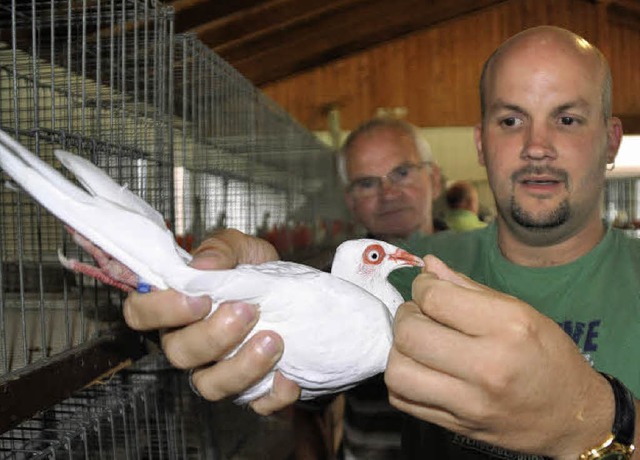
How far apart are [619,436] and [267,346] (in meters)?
0.29

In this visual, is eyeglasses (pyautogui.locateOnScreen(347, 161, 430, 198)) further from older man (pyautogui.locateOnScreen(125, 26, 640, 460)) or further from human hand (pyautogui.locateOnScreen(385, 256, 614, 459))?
human hand (pyautogui.locateOnScreen(385, 256, 614, 459))

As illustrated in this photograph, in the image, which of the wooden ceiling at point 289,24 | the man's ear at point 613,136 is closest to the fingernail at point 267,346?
the man's ear at point 613,136

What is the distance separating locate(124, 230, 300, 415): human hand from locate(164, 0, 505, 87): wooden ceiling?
142 centimetres

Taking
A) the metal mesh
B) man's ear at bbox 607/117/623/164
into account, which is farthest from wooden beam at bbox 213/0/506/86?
the metal mesh

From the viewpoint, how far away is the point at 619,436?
499mm

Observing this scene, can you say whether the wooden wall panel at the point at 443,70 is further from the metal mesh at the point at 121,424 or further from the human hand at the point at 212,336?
the metal mesh at the point at 121,424

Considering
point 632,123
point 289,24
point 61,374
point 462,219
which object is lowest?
point 61,374

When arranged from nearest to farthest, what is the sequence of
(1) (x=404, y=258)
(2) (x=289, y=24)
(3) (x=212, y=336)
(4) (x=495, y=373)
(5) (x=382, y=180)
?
(4) (x=495, y=373), (3) (x=212, y=336), (1) (x=404, y=258), (5) (x=382, y=180), (2) (x=289, y=24)

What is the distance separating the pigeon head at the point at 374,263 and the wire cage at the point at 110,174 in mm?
336

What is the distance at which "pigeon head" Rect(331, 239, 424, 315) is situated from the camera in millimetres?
698

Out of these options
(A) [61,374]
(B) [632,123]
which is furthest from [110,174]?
(B) [632,123]

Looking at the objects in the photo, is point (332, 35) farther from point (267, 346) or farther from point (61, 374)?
point (267, 346)

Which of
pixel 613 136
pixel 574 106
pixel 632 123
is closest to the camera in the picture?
pixel 574 106

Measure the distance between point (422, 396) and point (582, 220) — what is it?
51 centimetres
